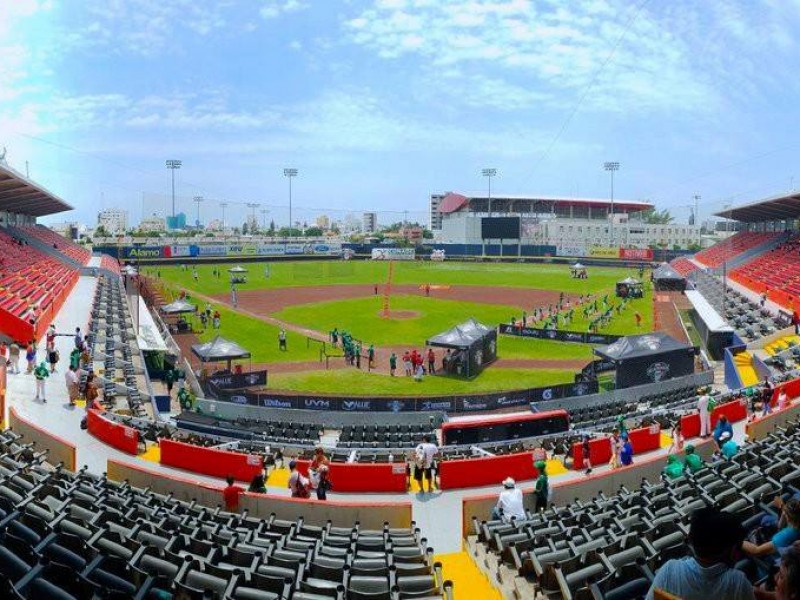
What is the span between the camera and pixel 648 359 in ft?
84.5

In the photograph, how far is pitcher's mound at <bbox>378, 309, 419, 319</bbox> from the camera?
4672 centimetres

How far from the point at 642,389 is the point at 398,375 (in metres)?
10.8

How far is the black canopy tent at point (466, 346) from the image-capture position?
29.3 meters

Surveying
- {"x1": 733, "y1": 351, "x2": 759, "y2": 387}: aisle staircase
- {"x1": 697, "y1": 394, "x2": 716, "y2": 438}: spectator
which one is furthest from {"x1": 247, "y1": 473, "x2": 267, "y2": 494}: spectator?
{"x1": 733, "y1": 351, "x2": 759, "y2": 387}: aisle staircase

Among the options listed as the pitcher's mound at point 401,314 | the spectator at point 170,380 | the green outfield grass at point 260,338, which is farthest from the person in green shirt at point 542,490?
the pitcher's mound at point 401,314

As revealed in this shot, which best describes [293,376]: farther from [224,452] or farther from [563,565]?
[563,565]

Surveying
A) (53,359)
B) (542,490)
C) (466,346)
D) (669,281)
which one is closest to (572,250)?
(669,281)

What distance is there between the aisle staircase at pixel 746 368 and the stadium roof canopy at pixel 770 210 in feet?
71.2

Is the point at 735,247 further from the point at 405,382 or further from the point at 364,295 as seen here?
the point at 405,382

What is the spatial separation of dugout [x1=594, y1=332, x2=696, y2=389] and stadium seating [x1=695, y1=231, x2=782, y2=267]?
127 ft

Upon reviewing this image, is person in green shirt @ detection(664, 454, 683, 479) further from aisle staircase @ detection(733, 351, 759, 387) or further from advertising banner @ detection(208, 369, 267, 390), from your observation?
advertising banner @ detection(208, 369, 267, 390)

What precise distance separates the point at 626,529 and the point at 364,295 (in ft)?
175

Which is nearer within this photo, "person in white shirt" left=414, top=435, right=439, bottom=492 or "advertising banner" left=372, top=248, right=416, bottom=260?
"person in white shirt" left=414, top=435, right=439, bottom=492

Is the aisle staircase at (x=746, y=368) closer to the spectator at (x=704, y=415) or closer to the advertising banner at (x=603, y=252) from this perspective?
the spectator at (x=704, y=415)
